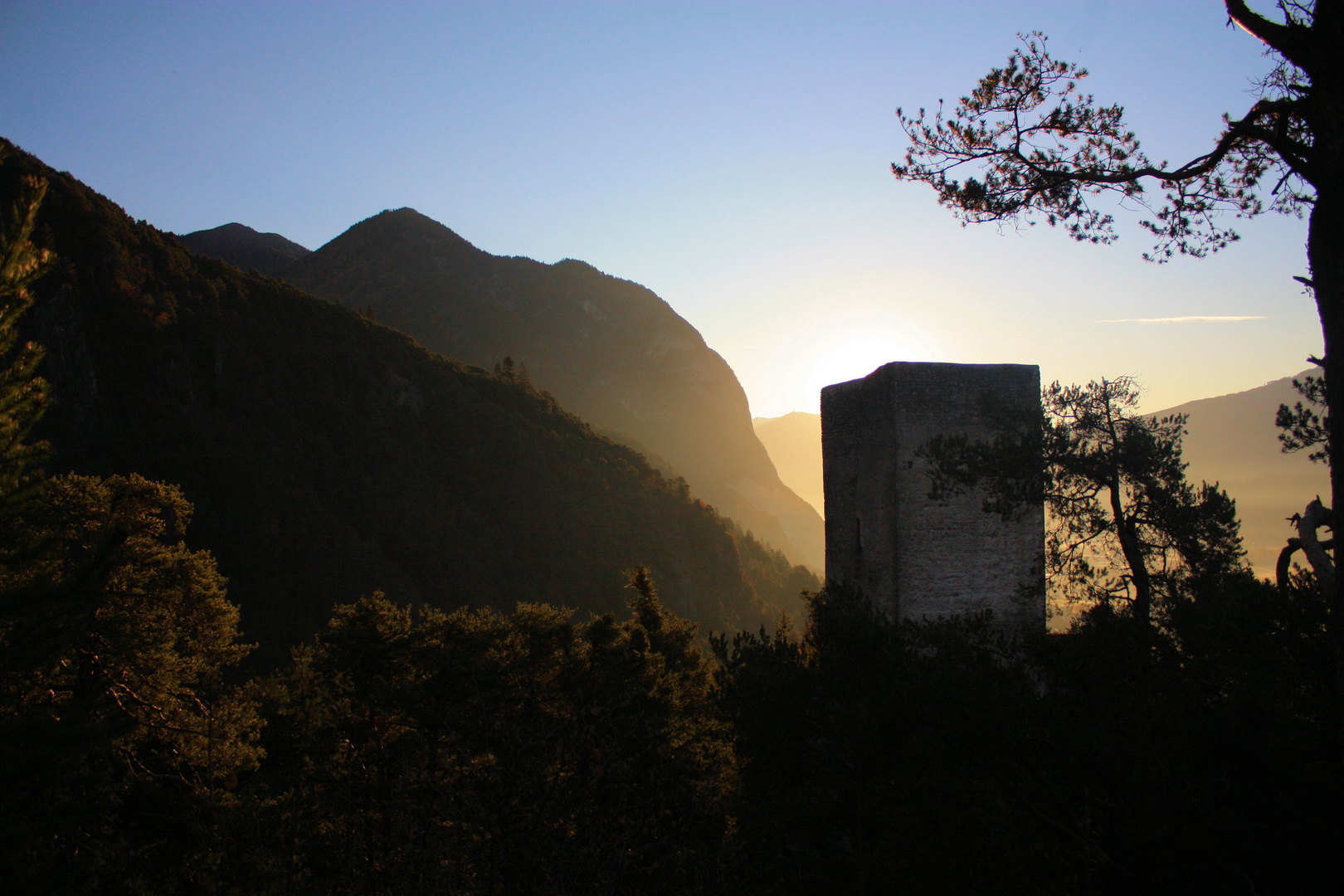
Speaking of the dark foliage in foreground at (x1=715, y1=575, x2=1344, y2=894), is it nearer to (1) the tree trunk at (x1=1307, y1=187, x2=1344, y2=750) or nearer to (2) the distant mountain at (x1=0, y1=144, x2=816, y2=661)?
(1) the tree trunk at (x1=1307, y1=187, x2=1344, y2=750)

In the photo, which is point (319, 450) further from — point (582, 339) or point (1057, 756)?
point (582, 339)

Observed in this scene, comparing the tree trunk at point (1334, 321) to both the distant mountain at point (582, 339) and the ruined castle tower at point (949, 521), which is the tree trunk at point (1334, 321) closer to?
the ruined castle tower at point (949, 521)

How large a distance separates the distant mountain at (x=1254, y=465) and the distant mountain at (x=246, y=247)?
429 ft

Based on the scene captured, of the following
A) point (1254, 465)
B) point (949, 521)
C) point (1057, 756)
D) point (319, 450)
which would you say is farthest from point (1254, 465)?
point (319, 450)

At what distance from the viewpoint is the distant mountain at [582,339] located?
12925cm

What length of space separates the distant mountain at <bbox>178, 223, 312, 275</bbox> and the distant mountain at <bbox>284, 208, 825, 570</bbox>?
17.5ft

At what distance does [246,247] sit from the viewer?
134625mm

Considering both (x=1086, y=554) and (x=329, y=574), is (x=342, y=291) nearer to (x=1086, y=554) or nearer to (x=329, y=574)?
(x=329, y=574)

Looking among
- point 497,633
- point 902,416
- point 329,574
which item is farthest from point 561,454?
point 902,416

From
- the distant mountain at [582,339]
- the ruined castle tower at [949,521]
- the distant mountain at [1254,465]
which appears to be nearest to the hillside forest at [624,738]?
the ruined castle tower at [949,521]

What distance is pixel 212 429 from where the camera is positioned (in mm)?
46781

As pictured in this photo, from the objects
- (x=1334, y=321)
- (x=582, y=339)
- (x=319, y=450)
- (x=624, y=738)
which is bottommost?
(x=624, y=738)

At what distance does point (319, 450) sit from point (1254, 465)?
5078 centimetres

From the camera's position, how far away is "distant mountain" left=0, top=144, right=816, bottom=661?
42844mm
